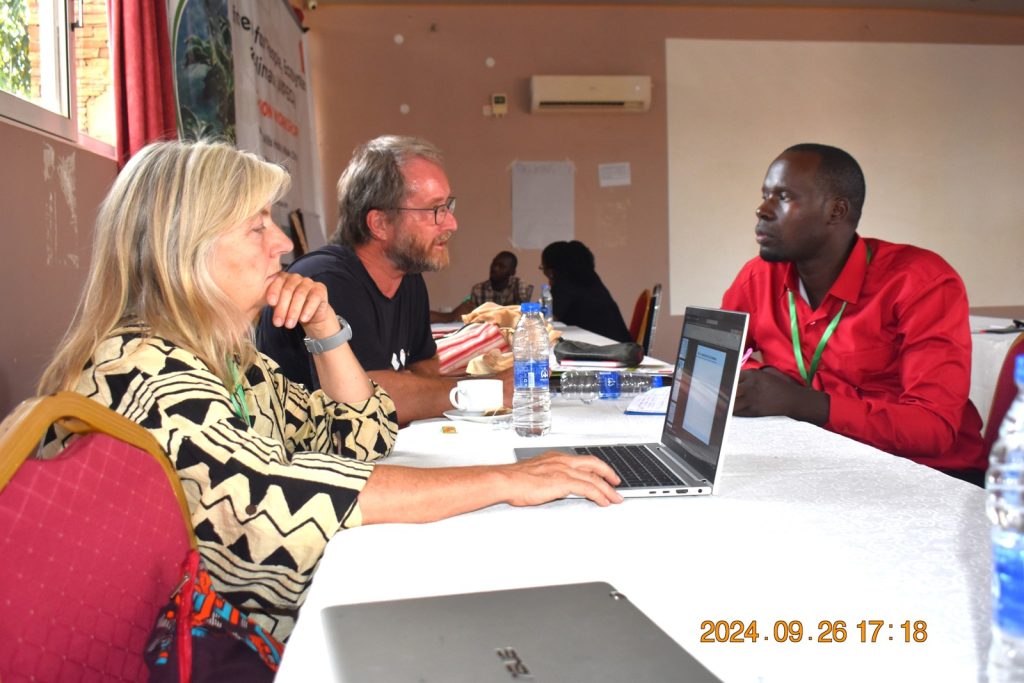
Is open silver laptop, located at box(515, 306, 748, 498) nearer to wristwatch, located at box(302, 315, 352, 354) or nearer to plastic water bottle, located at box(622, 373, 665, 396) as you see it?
wristwatch, located at box(302, 315, 352, 354)

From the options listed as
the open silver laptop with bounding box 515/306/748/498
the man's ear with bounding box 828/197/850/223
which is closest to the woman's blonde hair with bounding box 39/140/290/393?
the open silver laptop with bounding box 515/306/748/498

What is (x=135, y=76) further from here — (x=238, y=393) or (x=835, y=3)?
(x=835, y=3)

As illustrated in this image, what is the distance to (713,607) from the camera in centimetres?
78

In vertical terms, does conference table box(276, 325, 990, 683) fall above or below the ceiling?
below

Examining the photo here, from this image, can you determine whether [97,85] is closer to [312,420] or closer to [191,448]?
[312,420]

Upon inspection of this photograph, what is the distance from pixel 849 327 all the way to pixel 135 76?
2.56 metres

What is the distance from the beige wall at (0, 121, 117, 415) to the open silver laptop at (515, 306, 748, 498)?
155 centimetres

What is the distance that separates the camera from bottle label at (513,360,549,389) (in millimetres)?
1761

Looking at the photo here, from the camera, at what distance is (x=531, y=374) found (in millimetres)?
1766

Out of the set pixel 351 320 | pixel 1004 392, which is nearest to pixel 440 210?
pixel 351 320

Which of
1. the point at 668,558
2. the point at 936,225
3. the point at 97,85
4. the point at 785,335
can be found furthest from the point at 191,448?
the point at 936,225

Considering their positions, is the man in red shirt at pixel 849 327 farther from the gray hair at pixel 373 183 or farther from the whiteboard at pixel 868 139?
the whiteboard at pixel 868 139

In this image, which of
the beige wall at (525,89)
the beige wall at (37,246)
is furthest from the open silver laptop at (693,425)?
the beige wall at (525,89)

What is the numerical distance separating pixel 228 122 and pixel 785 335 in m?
2.88
